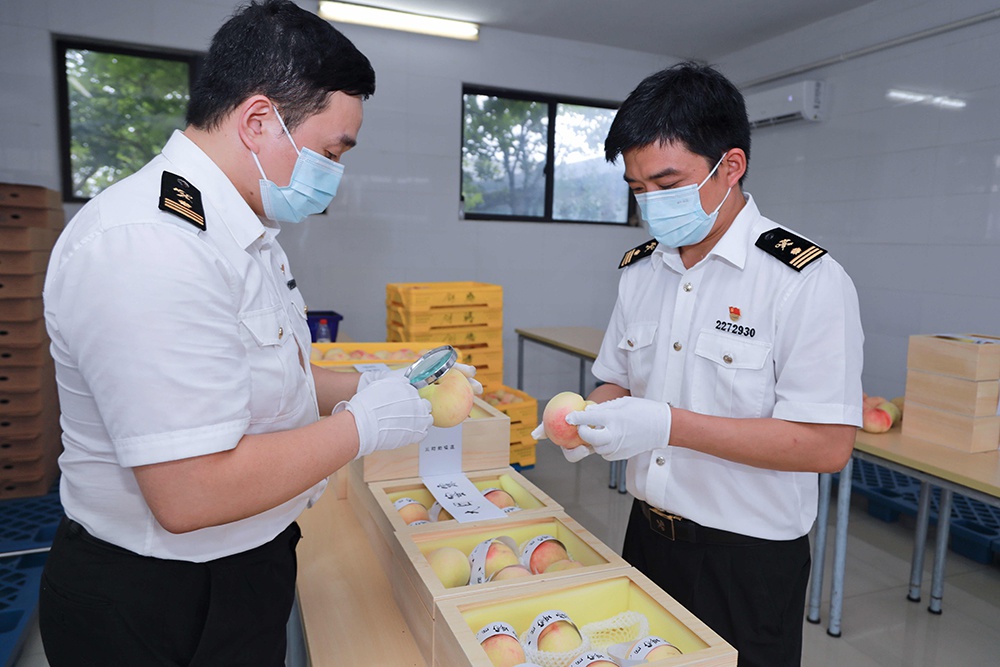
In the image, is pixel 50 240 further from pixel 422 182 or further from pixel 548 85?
pixel 548 85

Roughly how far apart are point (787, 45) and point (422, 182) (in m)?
3.07

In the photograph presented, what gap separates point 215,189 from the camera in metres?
0.94

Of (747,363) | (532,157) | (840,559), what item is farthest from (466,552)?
(532,157)

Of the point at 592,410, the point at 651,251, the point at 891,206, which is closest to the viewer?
the point at 592,410

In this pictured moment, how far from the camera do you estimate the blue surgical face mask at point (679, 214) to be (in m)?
1.33

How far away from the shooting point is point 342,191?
15.4ft

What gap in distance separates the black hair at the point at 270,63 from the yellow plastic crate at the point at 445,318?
102 inches

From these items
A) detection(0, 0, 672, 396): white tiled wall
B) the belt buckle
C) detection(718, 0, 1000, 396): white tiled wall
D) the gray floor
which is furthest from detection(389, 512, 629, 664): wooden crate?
detection(0, 0, 672, 396): white tiled wall

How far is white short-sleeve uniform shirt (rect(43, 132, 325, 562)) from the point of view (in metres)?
0.75

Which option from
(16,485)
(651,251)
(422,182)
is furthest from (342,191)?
(651,251)

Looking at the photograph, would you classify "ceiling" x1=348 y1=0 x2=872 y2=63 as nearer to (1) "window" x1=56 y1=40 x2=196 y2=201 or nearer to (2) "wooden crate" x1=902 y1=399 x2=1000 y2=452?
(1) "window" x1=56 y1=40 x2=196 y2=201

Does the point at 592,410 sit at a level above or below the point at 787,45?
below

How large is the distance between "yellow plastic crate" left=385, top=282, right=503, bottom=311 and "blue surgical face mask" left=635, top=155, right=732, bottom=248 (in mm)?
2283

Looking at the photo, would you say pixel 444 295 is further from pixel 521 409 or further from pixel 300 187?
pixel 300 187
